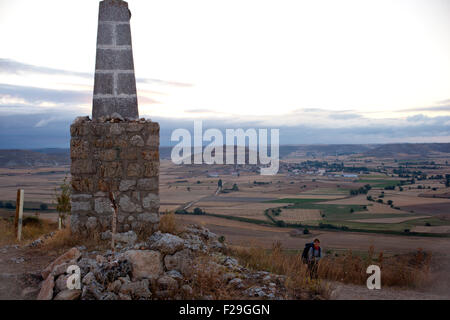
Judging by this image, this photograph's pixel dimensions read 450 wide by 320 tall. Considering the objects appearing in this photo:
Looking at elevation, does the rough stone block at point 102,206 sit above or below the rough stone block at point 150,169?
below

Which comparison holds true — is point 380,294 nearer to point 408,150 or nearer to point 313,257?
point 313,257

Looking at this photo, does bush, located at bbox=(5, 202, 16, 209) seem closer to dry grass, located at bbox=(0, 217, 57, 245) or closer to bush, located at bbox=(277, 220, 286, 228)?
dry grass, located at bbox=(0, 217, 57, 245)

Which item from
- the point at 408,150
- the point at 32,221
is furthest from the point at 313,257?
the point at 408,150

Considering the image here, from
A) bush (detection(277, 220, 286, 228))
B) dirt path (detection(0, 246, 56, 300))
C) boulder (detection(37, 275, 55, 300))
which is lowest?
bush (detection(277, 220, 286, 228))

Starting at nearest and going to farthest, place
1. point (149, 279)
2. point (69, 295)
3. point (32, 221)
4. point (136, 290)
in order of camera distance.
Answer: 1. point (69, 295)
2. point (136, 290)
3. point (149, 279)
4. point (32, 221)

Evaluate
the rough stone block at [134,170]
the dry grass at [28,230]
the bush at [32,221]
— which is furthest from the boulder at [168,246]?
the bush at [32,221]

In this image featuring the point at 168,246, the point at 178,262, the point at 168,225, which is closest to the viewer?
the point at 178,262

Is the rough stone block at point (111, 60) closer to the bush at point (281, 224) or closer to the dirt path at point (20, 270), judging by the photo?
the dirt path at point (20, 270)

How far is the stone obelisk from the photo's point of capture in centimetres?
711

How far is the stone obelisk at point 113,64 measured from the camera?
280 inches

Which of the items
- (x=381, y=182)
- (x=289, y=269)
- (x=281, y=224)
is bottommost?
(x=281, y=224)

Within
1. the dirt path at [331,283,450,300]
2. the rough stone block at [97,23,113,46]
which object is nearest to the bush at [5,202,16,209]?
the rough stone block at [97,23,113,46]

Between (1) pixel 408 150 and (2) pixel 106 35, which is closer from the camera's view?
(2) pixel 106 35

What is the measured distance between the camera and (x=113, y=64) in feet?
23.4
